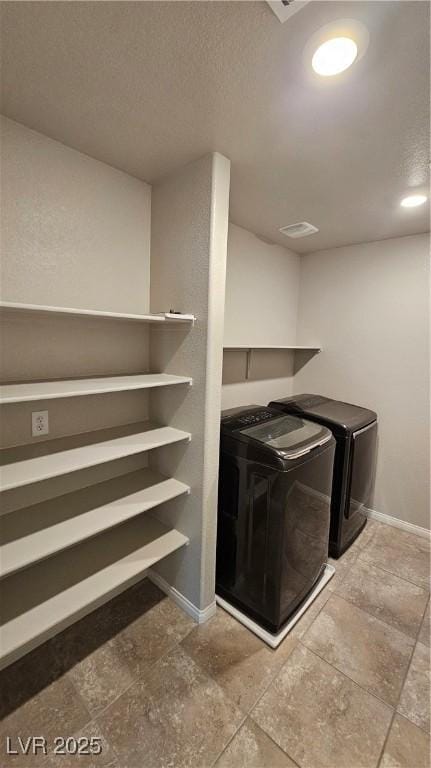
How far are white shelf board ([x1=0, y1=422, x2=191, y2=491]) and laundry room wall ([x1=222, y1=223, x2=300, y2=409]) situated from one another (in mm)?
879

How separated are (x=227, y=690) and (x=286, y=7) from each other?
7.86ft

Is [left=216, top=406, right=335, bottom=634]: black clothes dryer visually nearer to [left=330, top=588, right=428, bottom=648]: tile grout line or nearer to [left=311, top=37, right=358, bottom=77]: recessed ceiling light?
[left=330, top=588, right=428, bottom=648]: tile grout line

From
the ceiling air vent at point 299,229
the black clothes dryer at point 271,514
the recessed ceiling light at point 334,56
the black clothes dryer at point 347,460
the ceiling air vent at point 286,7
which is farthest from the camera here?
the ceiling air vent at point 299,229

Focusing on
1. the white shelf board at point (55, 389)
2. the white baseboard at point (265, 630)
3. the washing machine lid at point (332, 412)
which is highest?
the white shelf board at point (55, 389)

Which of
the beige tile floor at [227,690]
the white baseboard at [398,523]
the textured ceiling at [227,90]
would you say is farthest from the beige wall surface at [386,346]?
the beige tile floor at [227,690]

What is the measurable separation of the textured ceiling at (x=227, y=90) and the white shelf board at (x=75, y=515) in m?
1.68

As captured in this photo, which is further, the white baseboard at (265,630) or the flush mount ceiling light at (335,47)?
the white baseboard at (265,630)

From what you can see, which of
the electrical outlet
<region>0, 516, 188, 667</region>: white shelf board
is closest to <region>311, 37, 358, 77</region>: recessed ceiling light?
the electrical outlet

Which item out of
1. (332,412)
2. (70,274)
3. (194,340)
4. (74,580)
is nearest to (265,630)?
(74,580)

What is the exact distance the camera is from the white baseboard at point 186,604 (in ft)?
5.44

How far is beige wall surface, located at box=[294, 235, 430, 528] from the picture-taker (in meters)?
2.41

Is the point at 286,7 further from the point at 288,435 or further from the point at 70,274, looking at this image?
the point at 288,435

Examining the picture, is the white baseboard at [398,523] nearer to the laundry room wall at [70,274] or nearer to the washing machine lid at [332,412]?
the washing machine lid at [332,412]

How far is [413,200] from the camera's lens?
186cm
